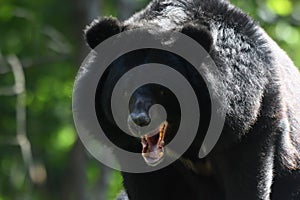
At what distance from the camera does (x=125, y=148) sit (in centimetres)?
741

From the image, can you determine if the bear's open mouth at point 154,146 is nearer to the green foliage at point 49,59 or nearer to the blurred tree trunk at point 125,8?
the blurred tree trunk at point 125,8

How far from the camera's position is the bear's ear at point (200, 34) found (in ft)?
22.1

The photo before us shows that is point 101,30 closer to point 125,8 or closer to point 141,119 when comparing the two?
point 141,119

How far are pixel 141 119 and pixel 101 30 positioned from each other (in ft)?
2.66

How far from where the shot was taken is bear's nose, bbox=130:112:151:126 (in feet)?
22.0

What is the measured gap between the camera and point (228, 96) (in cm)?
686

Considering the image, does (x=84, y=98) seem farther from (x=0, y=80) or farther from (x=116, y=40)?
(x=0, y=80)

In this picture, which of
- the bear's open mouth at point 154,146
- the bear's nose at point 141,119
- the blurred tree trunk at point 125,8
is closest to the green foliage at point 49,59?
the blurred tree trunk at point 125,8

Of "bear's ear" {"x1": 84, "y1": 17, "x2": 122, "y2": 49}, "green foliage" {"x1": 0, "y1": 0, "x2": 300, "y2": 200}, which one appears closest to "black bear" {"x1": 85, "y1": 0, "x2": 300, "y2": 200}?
"bear's ear" {"x1": 84, "y1": 17, "x2": 122, "y2": 49}

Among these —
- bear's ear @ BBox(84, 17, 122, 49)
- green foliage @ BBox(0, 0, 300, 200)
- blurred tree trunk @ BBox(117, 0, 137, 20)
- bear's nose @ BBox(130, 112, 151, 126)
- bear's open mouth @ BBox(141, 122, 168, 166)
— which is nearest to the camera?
bear's nose @ BBox(130, 112, 151, 126)

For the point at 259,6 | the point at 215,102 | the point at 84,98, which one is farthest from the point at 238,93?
the point at 259,6

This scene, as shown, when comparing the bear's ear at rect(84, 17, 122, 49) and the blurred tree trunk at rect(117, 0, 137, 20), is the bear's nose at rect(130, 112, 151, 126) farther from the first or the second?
the blurred tree trunk at rect(117, 0, 137, 20)

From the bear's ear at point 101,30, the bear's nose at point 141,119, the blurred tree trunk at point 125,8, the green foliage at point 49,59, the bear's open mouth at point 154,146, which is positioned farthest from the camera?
the green foliage at point 49,59

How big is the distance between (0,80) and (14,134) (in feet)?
5.49
